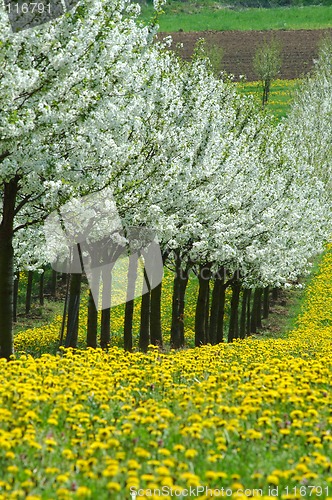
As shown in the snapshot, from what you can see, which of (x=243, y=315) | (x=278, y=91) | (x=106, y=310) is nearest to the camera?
(x=106, y=310)

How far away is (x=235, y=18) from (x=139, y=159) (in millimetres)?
132281

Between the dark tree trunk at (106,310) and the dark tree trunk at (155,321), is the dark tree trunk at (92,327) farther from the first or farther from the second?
the dark tree trunk at (155,321)

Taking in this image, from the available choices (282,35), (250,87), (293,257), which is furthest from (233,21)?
(293,257)

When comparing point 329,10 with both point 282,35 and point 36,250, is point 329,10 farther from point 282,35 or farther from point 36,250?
point 36,250

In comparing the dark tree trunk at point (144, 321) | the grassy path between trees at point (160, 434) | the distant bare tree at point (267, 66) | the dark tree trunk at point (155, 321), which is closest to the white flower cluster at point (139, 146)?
the dark tree trunk at point (144, 321)

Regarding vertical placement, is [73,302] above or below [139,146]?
below

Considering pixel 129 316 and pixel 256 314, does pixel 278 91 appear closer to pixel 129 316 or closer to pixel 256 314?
pixel 256 314

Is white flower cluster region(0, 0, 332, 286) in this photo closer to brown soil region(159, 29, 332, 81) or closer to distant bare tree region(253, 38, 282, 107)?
distant bare tree region(253, 38, 282, 107)

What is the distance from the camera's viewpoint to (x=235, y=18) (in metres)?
139

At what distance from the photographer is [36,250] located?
26.0 m

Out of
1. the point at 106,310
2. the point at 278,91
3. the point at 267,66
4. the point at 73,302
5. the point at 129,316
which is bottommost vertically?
the point at 129,316

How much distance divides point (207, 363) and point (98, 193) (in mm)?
5383

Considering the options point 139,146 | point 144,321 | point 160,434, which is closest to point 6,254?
point 139,146

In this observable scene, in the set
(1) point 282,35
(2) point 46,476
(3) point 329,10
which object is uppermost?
(3) point 329,10
